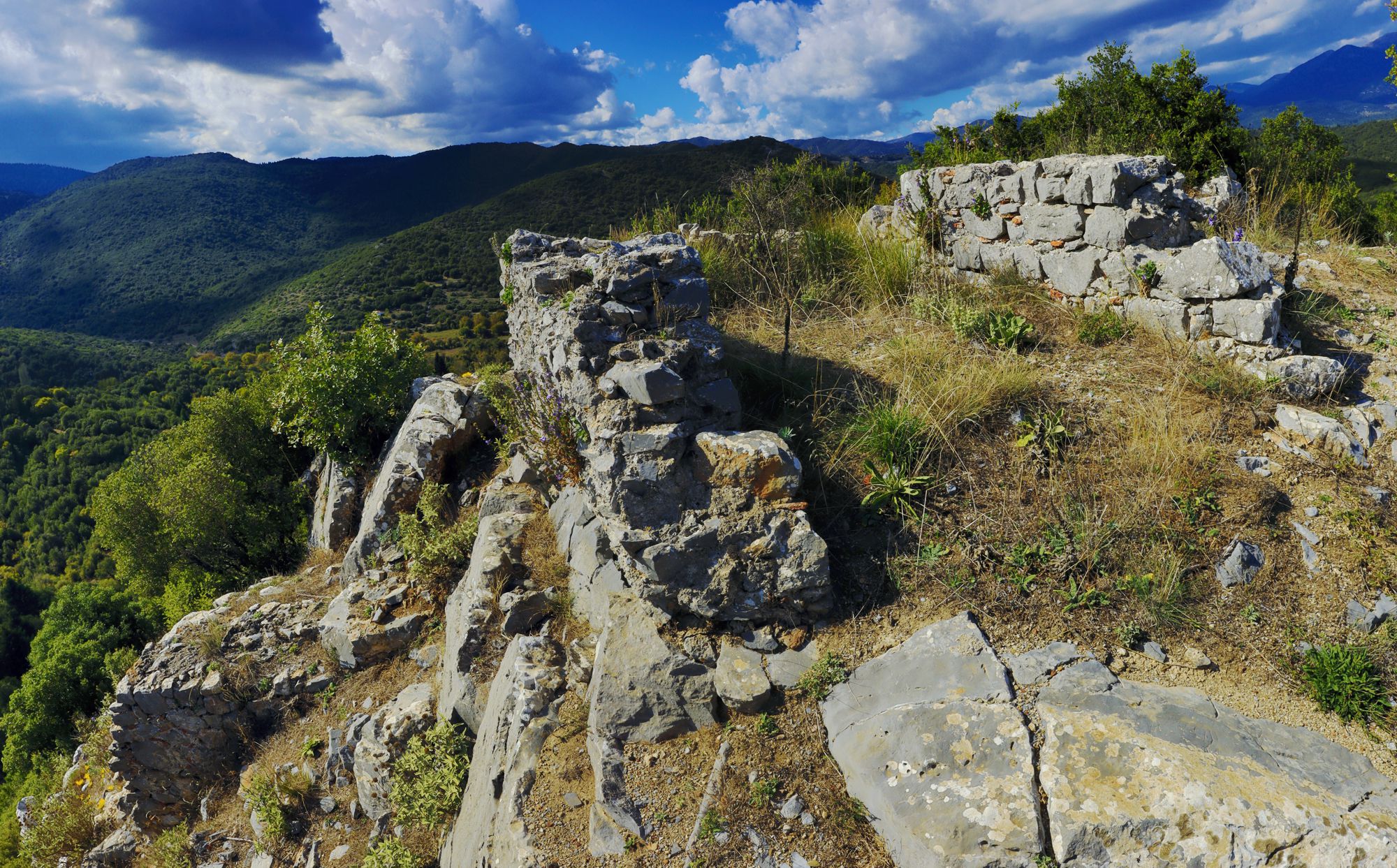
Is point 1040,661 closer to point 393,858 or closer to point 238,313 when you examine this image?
point 393,858

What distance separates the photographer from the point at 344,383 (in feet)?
28.4

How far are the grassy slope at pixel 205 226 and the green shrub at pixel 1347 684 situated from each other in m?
85.0

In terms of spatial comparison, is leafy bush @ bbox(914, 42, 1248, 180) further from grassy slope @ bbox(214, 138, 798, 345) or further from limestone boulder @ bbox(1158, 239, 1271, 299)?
grassy slope @ bbox(214, 138, 798, 345)

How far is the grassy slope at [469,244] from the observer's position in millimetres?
42344

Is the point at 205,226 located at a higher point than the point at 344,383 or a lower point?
higher

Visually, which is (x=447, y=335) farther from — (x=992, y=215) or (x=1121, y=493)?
(x=1121, y=493)

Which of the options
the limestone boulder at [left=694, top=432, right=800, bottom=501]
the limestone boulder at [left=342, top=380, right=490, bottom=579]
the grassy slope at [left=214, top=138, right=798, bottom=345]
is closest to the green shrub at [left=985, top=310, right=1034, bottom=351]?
the limestone boulder at [left=694, top=432, right=800, bottom=501]

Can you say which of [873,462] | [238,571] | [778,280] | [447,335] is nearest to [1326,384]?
[873,462]

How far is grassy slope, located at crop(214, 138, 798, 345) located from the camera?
42.3m

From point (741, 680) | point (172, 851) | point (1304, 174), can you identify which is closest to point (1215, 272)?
point (741, 680)

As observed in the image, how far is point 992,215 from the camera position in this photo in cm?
837

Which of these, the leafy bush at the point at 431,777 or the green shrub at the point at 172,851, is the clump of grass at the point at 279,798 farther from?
the leafy bush at the point at 431,777

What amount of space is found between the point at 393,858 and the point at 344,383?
607 centimetres

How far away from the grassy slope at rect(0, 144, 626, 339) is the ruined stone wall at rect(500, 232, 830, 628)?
81.6m
